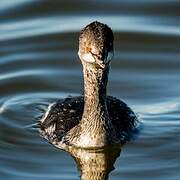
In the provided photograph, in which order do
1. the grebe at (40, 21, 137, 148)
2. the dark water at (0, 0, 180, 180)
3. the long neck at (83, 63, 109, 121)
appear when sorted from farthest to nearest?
the dark water at (0, 0, 180, 180) → the long neck at (83, 63, 109, 121) → the grebe at (40, 21, 137, 148)

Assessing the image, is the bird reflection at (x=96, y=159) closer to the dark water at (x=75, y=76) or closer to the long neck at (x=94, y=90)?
the dark water at (x=75, y=76)

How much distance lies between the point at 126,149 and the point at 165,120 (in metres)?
1.14

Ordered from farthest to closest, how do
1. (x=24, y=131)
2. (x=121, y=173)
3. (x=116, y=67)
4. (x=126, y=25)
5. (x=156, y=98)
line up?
(x=126, y=25), (x=116, y=67), (x=156, y=98), (x=24, y=131), (x=121, y=173)

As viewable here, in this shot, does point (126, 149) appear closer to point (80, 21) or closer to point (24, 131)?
point (24, 131)

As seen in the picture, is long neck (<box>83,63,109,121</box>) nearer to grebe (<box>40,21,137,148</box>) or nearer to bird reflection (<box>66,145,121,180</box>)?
grebe (<box>40,21,137,148</box>)

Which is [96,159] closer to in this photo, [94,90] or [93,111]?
[93,111]

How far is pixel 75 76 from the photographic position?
1706cm

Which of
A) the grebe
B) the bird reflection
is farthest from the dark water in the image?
the grebe

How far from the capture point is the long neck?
1352cm

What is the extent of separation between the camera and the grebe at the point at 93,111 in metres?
13.3

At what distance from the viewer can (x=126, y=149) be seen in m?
14.6

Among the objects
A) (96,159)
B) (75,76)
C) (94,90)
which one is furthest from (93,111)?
(75,76)

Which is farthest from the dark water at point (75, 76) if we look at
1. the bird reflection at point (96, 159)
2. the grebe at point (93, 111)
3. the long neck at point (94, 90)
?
the long neck at point (94, 90)

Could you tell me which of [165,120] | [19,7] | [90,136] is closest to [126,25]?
[19,7]
